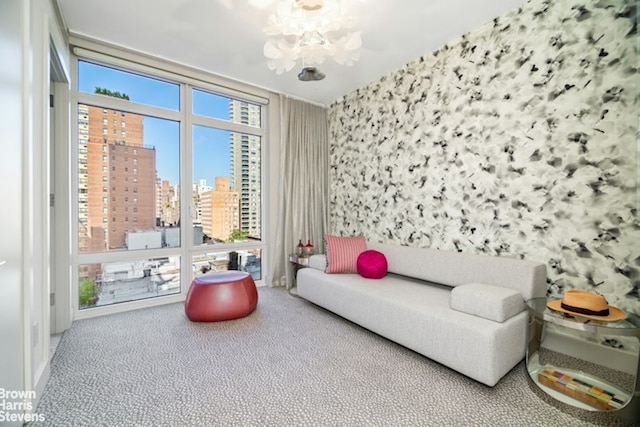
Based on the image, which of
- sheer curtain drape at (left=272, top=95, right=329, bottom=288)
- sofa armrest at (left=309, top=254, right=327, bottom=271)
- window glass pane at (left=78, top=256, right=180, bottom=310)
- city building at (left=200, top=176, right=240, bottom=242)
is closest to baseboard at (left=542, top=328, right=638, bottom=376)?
sofa armrest at (left=309, top=254, right=327, bottom=271)

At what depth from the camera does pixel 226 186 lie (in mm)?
3793

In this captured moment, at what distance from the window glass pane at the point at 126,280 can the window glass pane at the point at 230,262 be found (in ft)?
0.84

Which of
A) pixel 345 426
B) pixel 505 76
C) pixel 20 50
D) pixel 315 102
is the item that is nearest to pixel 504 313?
pixel 345 426

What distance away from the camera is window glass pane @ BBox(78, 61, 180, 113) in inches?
114

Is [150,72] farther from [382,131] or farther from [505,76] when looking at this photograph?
[505,76]

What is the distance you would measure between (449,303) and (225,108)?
3.50 meters

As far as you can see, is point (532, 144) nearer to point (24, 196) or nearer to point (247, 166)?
point (247, 166)

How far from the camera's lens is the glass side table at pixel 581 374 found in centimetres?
150

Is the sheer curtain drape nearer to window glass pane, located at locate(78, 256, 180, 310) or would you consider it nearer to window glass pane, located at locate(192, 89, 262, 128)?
window glass pane, located at locate(192, 89, 262, 128)

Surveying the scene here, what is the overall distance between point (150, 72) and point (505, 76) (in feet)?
11.8

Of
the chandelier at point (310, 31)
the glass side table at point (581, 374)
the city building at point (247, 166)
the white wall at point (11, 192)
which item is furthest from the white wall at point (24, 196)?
the glass side table at point (581, 374)

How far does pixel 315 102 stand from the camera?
4.35m

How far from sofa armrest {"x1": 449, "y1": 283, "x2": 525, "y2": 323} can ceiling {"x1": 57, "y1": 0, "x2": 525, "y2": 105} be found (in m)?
2.28

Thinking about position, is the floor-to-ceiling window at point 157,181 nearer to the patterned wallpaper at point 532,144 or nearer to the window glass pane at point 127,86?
the window glass pane at point 127,86
